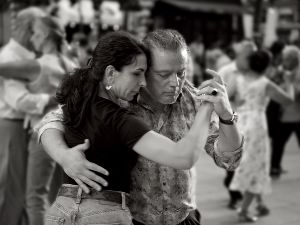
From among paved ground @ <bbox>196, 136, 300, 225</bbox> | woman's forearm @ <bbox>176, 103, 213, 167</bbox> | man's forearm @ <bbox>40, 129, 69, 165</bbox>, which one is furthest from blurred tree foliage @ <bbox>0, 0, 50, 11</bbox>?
woman's forearm @ <bbox>176, 103, 213, 167</bbox>

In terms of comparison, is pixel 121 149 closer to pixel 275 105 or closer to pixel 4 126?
pixel 4 126

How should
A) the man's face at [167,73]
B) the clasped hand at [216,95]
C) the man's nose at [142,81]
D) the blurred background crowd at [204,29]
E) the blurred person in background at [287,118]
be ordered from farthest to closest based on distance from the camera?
1. the blurred person in background at [287,118]
2. the blurred background crowd at [204,29]
3. the man's face at [167,73]
4. the man's nose at [142,81]
5. the clasped hand at [216,95]

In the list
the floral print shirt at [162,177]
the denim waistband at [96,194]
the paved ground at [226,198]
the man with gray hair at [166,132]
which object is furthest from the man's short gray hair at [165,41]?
the paved ground at [226,198]

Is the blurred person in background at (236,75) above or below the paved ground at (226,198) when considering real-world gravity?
above

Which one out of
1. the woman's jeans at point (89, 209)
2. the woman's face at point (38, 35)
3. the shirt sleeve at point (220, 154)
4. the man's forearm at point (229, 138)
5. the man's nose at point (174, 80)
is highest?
the man's nose at point (174, 80)

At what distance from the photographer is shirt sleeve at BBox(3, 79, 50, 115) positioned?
4.14 metres

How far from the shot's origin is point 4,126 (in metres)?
4.39

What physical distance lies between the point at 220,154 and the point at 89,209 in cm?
64

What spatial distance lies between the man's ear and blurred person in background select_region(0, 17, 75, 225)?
215 cm

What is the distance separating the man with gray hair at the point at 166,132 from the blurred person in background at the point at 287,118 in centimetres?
539

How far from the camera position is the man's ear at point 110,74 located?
207 cm

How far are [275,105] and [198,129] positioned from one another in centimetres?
642

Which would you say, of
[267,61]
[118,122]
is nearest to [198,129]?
[118,122]

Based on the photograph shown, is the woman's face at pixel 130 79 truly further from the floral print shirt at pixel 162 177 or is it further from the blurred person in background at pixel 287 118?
the blurred person in background at pixel 287 118
